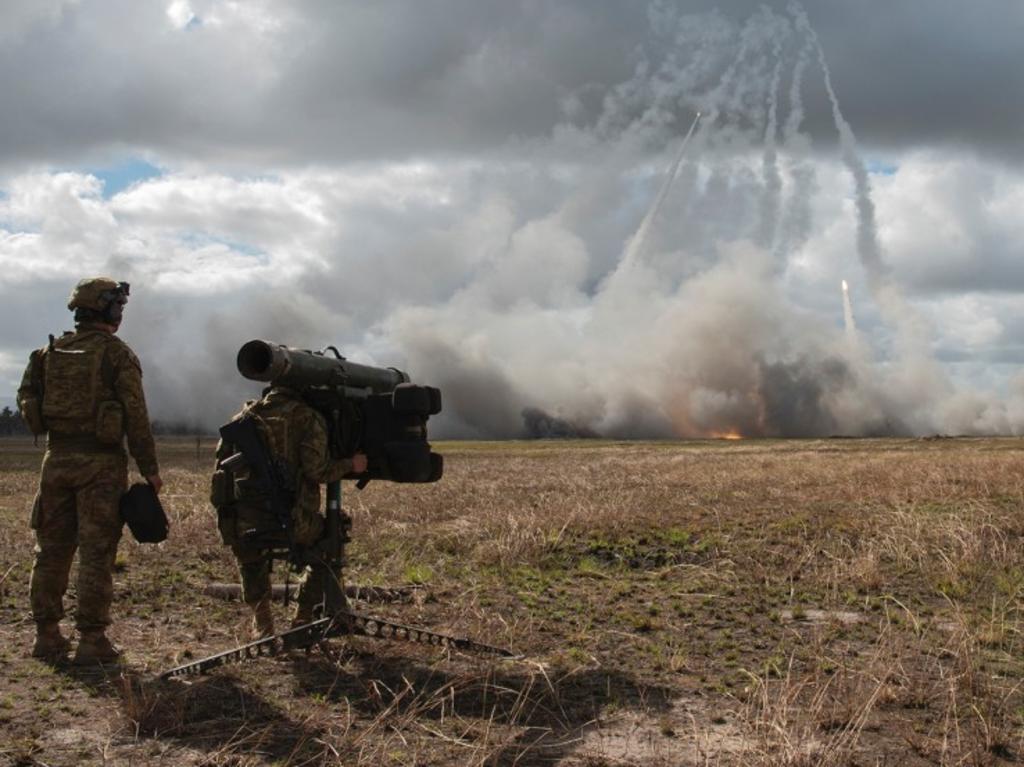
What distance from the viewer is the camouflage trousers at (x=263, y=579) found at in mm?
8141

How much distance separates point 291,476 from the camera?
7840 mm

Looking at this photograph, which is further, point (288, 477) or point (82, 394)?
point (82, 394)

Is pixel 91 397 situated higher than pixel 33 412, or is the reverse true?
pixel 91 397

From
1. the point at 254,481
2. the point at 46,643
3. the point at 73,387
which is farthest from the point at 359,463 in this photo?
the point at 46,643

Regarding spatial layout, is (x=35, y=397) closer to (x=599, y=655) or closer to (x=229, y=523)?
(x=229, y=523)

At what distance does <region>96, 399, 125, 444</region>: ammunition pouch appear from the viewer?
8078 millimetres

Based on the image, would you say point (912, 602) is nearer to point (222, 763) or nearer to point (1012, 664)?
point (1012, 664)

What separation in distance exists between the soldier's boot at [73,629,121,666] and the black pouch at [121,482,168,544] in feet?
2.56

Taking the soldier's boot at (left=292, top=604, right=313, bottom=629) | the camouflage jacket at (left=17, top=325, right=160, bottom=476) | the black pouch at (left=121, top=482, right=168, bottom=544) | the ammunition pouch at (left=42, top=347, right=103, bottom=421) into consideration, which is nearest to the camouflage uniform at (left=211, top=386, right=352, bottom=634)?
the soldier's boot at (left=292, top=604, right=313, bottom=629)

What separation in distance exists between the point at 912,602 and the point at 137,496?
6.84 meters

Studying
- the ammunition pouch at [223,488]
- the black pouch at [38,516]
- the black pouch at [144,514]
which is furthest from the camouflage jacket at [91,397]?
the ammunition pouch at [223,488]

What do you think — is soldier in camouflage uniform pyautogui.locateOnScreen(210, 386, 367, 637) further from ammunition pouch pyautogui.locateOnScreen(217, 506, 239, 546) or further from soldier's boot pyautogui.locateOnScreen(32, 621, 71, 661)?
soldier's boot pyautogui.locateOnScreen(32, 621, 71, 661)

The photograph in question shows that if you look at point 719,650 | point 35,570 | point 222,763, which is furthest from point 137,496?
point 719,650

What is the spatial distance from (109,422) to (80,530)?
0.86 m
